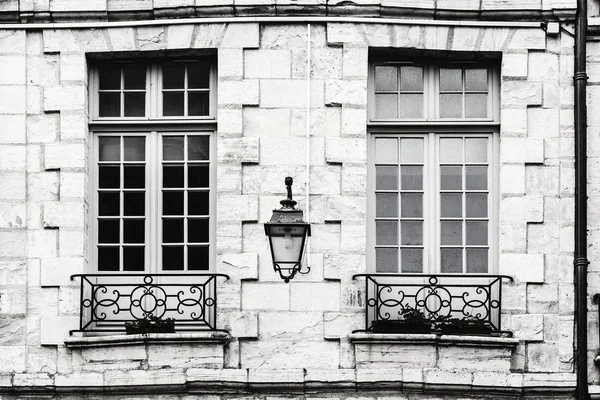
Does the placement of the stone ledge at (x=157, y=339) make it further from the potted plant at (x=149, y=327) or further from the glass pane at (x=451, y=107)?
the glass pane at (x=451, y=107)

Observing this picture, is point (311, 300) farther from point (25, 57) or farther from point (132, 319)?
point (25, 57)

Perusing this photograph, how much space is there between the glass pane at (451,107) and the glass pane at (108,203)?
2921 millimetres

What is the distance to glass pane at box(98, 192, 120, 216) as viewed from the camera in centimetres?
1559

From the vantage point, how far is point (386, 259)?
609 inches

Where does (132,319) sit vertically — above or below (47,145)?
below

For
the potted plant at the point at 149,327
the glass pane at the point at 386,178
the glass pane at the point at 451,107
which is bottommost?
the potted plant at the point at 149,327

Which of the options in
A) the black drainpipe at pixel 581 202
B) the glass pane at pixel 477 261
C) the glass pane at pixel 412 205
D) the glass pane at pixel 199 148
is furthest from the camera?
the glass pane at pixel 199 148

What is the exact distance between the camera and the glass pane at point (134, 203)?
1558cm

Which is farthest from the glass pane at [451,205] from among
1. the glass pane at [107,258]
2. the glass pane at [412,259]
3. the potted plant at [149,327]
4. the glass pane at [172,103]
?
the glass pane at [107,258]

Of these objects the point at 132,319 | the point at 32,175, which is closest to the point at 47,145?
the point at 32,175

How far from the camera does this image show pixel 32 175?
15.3 meters

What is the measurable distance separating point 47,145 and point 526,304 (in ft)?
14.0

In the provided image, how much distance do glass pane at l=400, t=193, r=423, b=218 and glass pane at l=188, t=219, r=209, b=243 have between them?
5.58ft

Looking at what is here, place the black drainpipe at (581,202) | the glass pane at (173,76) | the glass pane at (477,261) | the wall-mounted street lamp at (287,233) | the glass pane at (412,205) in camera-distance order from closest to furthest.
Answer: the wall-mounted street lamp at (287,233)
the black drainpipe at (581,202)
the glass pane at (477,261)
the glass pane at (412,205)
the glass pane at (173,76)
